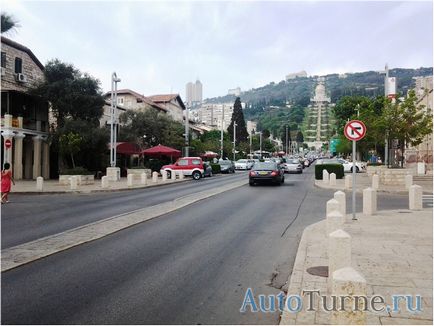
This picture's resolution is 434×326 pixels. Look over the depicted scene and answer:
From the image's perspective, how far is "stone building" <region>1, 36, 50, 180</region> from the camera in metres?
31.7

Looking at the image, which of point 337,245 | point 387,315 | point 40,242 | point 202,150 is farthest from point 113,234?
point 202,150

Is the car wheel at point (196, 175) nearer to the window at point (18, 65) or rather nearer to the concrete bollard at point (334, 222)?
the window at point (18, 65)

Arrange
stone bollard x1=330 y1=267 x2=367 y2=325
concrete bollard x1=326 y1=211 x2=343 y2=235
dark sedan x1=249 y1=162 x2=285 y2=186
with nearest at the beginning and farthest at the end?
stone bollard x1=330 y1=267 x2=367 y2=325 < concrete bollard x1=326 y1=211 x2=343 y2=235 < dark sedan x1=249 y1=162 x2=285 y2=186

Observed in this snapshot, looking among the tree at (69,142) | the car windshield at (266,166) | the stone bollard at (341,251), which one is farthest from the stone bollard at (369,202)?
the tree at (69,142)

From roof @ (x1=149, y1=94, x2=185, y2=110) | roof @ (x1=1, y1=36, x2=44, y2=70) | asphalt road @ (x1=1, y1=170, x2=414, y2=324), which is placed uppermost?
roof @ (x1=149, y1=94, x2=185, y2=110)

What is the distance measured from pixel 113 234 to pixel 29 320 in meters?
5.21

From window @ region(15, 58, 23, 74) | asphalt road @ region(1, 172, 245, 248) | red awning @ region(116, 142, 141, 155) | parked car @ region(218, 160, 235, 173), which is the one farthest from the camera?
parked car @ region(218, 160, 235, 173)

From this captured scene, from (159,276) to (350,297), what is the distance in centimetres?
365

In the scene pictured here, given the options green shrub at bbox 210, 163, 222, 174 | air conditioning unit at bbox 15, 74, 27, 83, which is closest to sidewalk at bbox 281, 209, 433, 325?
air conditioning unit at bbox 15, 74, 27, 83

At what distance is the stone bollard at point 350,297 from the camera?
3.46 meters

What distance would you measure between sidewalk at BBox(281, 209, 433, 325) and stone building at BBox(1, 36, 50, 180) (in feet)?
87.8

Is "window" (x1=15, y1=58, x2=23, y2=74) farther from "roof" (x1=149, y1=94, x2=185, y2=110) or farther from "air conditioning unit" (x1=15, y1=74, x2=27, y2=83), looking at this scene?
"roof" (x1=149, y1=94, x2=185, y2=110)

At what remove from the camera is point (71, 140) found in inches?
1187

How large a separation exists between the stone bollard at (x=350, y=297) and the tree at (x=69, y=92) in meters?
34.2
